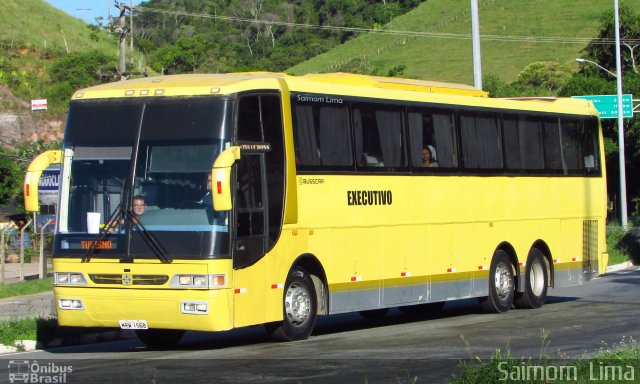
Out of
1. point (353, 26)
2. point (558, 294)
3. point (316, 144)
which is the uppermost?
point (353, 26)

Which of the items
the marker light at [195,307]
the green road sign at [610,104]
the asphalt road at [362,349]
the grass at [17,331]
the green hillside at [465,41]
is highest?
the green hillside at [465,41]

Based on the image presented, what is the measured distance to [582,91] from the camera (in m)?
78.8

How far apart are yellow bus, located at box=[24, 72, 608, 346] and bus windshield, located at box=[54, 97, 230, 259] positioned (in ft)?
0.06

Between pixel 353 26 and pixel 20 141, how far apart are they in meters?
→ 115

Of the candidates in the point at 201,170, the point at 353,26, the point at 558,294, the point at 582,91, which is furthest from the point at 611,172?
the point at 353,26

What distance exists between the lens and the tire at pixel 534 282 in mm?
21047

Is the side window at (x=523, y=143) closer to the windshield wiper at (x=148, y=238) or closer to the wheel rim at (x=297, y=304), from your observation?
the wheel rim at (x=297, y=304)

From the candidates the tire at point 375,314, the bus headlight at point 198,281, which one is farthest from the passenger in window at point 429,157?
the bus headlight at point 198,281

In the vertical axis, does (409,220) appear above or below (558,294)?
above

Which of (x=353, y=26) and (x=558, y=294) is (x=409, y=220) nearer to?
(x=558, y=294)

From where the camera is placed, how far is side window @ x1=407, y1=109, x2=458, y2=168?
18325 mm

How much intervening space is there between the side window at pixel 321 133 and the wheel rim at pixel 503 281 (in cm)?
493

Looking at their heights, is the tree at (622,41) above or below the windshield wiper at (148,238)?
above

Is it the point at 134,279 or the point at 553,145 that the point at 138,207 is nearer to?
the point at 134,279
